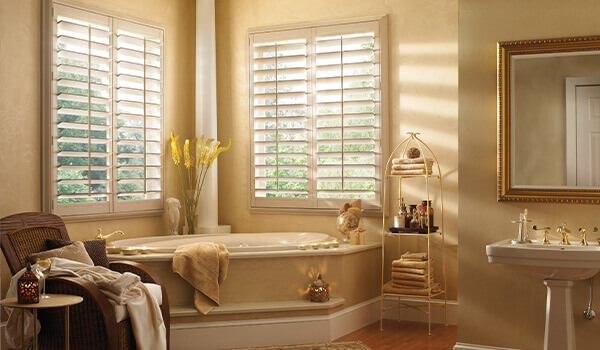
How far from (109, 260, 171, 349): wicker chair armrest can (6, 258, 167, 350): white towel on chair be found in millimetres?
182

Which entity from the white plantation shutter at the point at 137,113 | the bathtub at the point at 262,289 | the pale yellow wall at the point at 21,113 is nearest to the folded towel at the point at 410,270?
the bathtub at the point at 262,289

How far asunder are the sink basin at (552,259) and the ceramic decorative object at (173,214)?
278 cm

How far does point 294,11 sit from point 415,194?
195 cm

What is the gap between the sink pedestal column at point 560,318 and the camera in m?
3.67

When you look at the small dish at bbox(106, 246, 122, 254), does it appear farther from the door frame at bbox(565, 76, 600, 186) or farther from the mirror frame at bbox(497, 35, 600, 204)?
the door frame at bbox(565, 76, 600, 186)

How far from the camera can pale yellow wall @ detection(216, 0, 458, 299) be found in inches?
203

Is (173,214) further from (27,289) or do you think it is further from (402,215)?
(27,289)

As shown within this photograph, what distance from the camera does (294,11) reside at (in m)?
5.78

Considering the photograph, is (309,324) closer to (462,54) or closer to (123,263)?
(123,263)

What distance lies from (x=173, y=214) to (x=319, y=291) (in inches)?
63.9

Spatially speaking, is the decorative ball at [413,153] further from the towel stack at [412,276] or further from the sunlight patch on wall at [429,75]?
the towel stack at [412,276]

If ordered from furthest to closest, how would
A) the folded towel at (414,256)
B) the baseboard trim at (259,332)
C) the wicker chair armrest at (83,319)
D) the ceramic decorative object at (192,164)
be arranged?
the ceramic decorative object at (192,164) → the folded towel at (414,256) → the baseboard trim at (259,332) → the wicker chair armrest at (83,319)

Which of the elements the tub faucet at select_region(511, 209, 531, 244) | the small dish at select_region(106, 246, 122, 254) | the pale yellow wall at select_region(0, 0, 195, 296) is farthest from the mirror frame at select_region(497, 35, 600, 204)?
the pale yellow wall at select_region(0, 0, 195, 296)

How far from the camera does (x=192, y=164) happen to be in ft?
19.1
